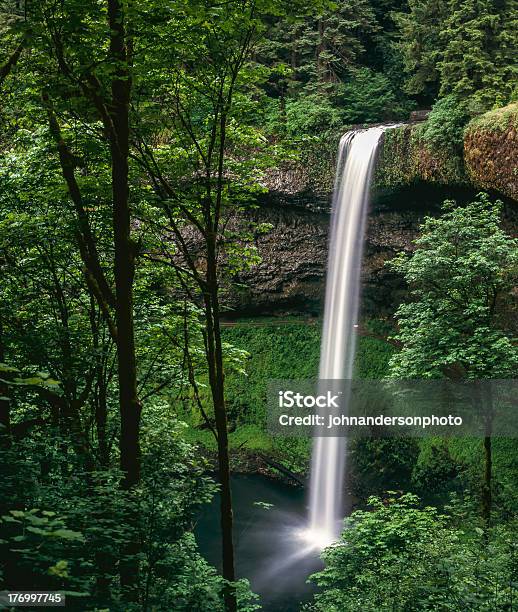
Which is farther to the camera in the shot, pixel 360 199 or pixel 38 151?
pixel 360 199

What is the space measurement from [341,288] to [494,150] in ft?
19.5

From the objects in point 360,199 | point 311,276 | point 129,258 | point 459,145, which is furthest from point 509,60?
point 129,258

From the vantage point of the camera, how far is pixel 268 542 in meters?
15.6

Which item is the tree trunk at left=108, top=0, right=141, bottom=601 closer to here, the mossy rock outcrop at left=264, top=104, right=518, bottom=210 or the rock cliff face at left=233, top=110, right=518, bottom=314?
the mossy rock outcrop at left=264, top=104, right=518, bottom=210

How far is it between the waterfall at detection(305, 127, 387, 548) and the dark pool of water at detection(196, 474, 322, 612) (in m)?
0.87

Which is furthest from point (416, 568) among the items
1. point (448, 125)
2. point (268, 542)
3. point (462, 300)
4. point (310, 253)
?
point (310, 253)

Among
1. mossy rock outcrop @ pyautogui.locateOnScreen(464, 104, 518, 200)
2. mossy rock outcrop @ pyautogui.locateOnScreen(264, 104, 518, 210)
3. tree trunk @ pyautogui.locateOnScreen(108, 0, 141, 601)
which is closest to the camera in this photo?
tree trunk @ pyautogui.locateOnScreen(108, 0, 141, 601)

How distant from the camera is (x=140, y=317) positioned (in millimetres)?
8375

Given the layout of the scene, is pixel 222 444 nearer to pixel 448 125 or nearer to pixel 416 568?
pixel 416 568

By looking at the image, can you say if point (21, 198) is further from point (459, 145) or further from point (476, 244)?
point (459, 145)

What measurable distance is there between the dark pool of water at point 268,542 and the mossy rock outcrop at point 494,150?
949cm

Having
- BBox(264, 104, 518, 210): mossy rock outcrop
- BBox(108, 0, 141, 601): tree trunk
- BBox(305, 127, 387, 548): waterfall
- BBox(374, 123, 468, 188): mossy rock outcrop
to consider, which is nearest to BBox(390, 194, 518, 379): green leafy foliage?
BBox(264, 104, 518, 210): mossy rock outcrop

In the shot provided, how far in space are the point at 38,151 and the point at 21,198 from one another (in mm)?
649

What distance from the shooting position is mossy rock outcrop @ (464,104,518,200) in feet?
47.0
